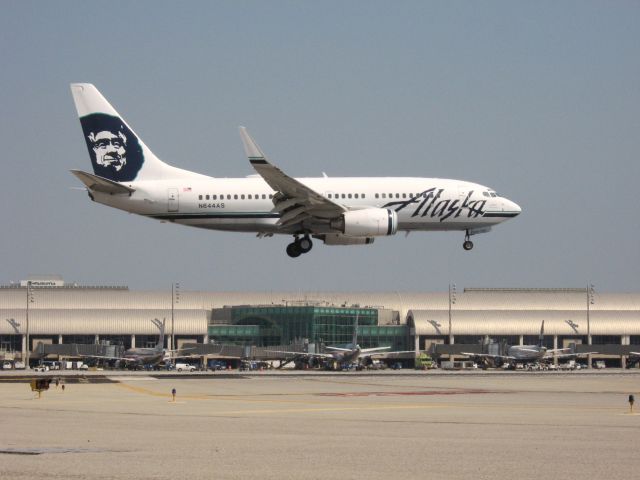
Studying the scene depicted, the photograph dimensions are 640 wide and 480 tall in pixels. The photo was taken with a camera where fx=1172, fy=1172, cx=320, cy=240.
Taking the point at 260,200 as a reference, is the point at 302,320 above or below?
below

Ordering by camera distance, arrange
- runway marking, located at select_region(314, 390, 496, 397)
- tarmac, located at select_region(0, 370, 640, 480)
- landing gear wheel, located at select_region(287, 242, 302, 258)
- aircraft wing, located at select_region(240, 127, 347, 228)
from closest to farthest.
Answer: tarmac, located at select_region(0, 370, 640, 480) < runway marking, located at select_region(314, 390, 496, 397) < aircraft wing, located at select_region(240, 127, 347, 228) < landing gear wheel, located at select_region(287, 242, 302, 258)

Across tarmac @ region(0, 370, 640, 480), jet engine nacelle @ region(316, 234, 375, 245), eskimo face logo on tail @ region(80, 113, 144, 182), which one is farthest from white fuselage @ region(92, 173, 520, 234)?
tarmac @ region(0, 370, 640, 480)

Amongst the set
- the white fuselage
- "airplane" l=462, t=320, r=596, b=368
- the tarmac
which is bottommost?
the tarmac

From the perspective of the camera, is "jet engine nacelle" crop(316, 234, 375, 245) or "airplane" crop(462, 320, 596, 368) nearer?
"jet engine nacelle" crop(316, 234, 375, 245)

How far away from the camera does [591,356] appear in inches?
6821

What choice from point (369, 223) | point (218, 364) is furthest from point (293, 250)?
point (218, 364)

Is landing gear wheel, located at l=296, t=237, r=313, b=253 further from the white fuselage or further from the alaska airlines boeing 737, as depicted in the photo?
the white fuselage

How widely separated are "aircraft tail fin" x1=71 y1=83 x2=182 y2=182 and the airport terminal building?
99.4 meters

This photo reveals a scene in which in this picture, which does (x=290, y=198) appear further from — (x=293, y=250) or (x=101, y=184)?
(x=101, y=184)

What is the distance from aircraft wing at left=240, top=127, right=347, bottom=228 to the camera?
7056 cm

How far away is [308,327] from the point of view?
192m

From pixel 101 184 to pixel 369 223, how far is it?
17213 millimetres

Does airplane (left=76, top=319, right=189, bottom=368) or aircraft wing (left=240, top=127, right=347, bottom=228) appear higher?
aircraft wing (left=240, top=127, right=347, bottom=228)

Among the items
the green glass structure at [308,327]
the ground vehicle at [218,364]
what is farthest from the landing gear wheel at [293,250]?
the green glass structure at [308,327]
